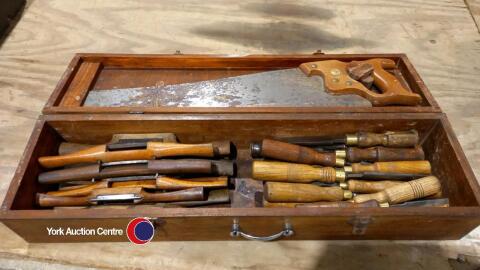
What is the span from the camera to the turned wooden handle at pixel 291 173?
132 cm

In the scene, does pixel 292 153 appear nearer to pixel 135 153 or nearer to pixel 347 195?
pixel 347 195

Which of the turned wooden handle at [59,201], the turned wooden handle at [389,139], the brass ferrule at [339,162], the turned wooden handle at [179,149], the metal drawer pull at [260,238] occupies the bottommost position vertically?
the metal drawer pull at [260,238]

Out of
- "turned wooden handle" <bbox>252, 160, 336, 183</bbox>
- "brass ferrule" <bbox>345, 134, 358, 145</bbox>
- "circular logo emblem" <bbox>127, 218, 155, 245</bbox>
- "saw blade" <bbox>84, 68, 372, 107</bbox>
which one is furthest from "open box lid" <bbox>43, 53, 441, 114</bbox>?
"circular logo emblem" <bbox>127, 218, 155, 245</bbox>

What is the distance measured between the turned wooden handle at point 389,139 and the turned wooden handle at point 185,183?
1.78 ft

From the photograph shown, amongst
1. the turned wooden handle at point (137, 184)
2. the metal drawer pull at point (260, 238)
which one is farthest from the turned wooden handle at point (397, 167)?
the turned wooden handle at point (137, 184)

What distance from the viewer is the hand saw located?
1.45m

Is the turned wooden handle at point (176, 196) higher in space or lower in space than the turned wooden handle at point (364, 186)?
lower

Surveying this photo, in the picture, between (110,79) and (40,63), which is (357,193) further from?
(40,63)

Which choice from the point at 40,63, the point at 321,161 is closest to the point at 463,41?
the point at 321,161

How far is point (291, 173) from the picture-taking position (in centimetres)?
133

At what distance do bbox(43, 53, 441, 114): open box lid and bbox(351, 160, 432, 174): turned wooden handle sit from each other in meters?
0.20

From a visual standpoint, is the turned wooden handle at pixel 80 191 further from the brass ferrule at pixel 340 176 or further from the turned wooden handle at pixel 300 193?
the brass ferrule at pixel 340 176

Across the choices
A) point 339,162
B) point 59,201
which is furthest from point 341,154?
point 59,201

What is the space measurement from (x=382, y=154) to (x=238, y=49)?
101 centimetres
